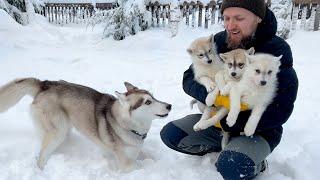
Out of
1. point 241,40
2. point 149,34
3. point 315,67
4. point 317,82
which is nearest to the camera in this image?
point 241,40

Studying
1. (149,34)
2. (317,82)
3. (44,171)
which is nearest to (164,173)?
(44,171)

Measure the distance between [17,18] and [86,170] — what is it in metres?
10.5

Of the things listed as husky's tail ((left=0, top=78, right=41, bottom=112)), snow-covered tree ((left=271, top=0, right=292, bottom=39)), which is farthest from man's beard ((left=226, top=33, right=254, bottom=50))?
snow-covered tree ((left=271, top=0, right=292, bottom=39))


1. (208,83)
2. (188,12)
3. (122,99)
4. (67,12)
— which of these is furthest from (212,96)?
(67,12)

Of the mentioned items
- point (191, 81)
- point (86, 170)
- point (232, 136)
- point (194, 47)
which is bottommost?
point (86, 170)

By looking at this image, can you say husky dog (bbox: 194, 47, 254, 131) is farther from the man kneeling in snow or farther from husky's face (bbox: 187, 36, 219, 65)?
husky's face (bbox: 187, 36, 219, 65)

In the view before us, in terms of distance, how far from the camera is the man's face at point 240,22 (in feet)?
9.40

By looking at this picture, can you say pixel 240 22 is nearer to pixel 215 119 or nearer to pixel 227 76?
pixel 227 76

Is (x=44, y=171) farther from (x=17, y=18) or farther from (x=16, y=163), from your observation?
(x=17, y=18)

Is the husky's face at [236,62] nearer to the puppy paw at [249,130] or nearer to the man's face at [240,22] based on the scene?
the man's face at [240,22]

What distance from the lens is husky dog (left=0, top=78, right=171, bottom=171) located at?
3363 millimetres

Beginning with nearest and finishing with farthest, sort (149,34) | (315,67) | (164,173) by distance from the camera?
1. (164,173)
2. (315,67)
3. (149,34)

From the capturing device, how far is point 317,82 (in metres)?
5.58

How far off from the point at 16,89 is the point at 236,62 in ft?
6.80
